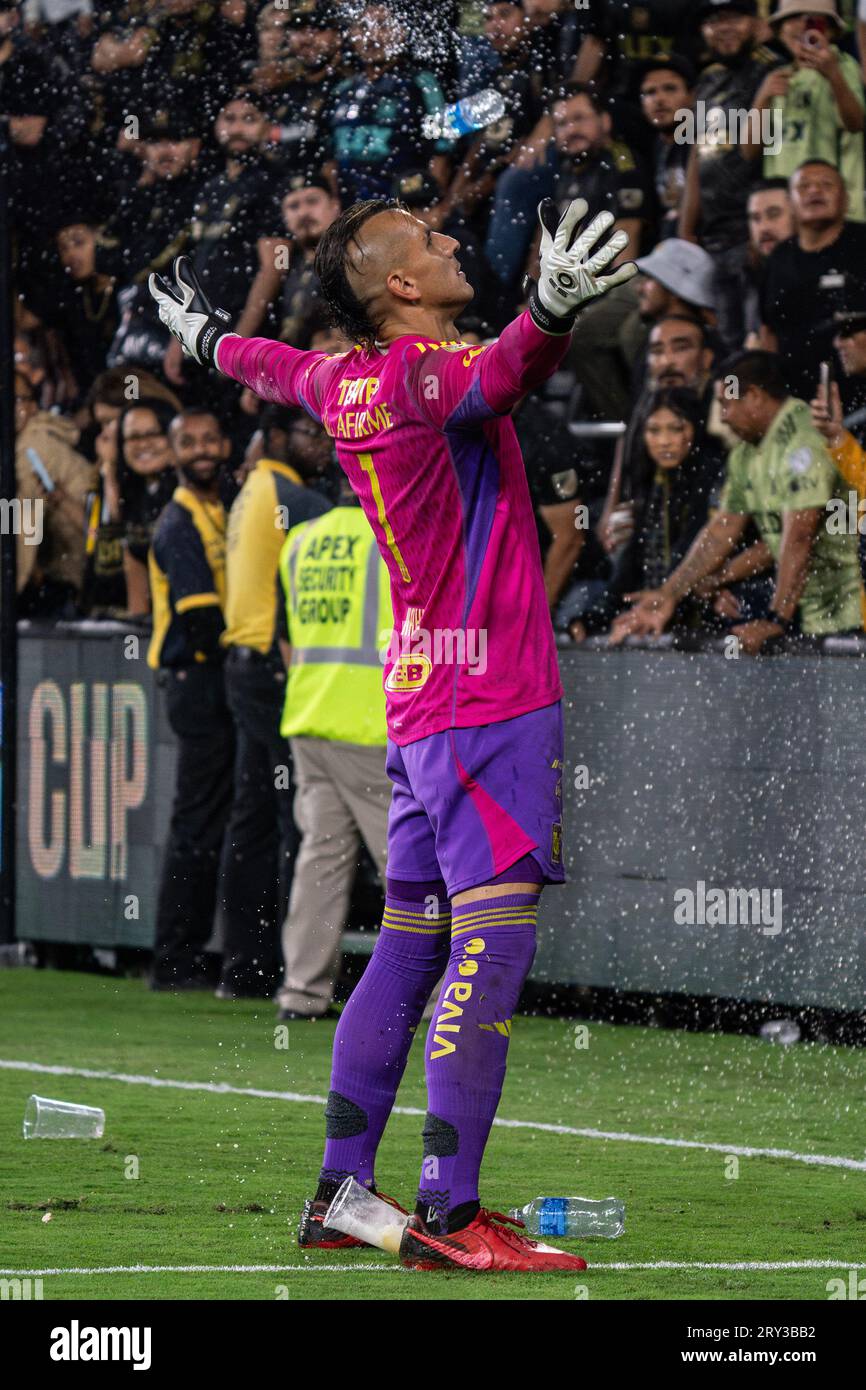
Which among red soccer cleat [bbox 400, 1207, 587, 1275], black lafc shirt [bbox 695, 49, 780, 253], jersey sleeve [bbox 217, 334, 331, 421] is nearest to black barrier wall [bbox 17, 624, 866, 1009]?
black lafc shirt [bbox 695, 49, 780, 253]

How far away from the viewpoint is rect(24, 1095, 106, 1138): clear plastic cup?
7.20 meters

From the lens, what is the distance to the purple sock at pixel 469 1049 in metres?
5.14

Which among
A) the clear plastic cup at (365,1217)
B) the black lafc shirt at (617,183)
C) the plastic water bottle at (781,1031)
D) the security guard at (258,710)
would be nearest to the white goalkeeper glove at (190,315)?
the clear plastic cup at (365,1217)

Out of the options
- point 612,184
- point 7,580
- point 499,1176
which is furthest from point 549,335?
point 7,580

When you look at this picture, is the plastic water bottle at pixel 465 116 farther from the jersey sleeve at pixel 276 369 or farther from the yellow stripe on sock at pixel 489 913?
the yellow stripe on sock at pixel 489 913

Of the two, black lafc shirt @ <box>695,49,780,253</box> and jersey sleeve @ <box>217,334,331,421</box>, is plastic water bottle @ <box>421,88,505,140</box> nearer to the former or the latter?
black lafc shirt @ <box>695,49,780,253</box>

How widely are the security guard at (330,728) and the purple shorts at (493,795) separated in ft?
14.5

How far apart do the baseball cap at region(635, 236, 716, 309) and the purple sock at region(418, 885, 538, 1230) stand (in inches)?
203

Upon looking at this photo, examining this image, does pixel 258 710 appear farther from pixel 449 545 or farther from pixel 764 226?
pixel 449 545

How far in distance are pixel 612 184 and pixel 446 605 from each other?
5378 millimetres

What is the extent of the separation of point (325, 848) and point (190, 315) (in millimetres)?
4110

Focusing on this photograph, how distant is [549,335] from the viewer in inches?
190

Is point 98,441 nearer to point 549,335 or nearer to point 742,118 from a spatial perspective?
point 742,118

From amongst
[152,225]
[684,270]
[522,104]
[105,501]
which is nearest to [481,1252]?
[684,270]
